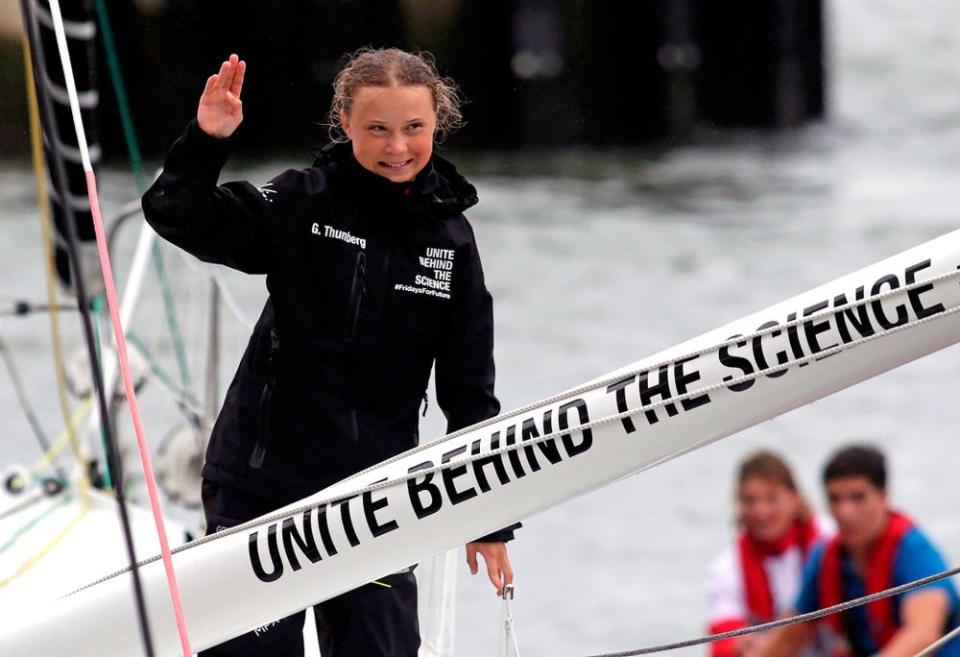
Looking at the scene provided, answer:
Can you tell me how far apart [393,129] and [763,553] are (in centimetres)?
217

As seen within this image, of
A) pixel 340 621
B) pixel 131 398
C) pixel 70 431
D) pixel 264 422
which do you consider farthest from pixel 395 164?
pixel 70 431

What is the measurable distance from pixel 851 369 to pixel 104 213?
11.6 m

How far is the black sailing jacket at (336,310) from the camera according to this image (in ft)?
7.64

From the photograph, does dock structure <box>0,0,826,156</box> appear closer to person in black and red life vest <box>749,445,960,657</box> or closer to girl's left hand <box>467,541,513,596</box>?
person in black and red life vest <box>749,445,960,657</box>

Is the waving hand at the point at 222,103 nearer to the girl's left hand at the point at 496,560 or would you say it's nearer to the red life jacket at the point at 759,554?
the girl's left hand at the point at 496,560

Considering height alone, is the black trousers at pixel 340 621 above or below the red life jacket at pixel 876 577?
below

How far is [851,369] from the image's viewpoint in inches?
84.7

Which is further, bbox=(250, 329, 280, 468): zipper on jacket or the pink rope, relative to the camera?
bbox=(250, 329, 280, 468): zipper on jacket

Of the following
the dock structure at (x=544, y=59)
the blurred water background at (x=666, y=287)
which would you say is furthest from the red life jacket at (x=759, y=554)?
the dock structure at (x=544, y=59)

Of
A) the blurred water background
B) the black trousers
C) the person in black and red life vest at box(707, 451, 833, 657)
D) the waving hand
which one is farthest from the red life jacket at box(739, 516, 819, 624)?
the blurred water background

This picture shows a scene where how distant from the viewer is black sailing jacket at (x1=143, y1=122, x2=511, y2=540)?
7.64 feet

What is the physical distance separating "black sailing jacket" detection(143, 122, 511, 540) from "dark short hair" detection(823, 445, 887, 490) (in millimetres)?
1658

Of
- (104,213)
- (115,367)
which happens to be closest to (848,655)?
(115,367)

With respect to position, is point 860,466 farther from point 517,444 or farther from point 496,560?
point 517,444
